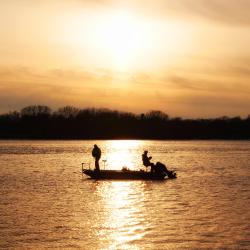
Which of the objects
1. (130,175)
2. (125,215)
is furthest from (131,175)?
(125,215)

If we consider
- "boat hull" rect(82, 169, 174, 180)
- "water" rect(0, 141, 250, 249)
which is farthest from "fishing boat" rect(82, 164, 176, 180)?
"water" rect(0, 141, 250, 249)

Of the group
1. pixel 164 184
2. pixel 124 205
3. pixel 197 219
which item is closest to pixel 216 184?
pixel 164 184

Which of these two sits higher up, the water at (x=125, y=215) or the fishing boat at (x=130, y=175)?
the fishing boat at (x=130, y=175)

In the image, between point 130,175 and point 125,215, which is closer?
point 125,215

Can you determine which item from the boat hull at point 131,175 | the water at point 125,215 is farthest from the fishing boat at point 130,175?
the water at point 125,215

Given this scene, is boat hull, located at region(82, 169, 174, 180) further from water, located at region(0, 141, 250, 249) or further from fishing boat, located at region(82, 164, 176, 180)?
water, located at region(0, 141, 250, 249)

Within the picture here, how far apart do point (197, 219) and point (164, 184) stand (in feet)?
51.7

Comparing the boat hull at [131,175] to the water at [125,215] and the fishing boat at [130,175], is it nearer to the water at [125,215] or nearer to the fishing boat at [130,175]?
the fishing boat at [130,175]

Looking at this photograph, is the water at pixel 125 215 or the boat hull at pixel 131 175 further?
the boat hull at pixel 131 175

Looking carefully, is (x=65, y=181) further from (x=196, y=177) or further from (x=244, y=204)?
(x=244, y=204)

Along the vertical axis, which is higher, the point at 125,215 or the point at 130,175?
the point at 130,175

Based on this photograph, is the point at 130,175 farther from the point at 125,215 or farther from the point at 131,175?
the point at 125,215

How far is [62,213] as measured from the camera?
26531mm

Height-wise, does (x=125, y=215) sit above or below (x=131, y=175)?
below
